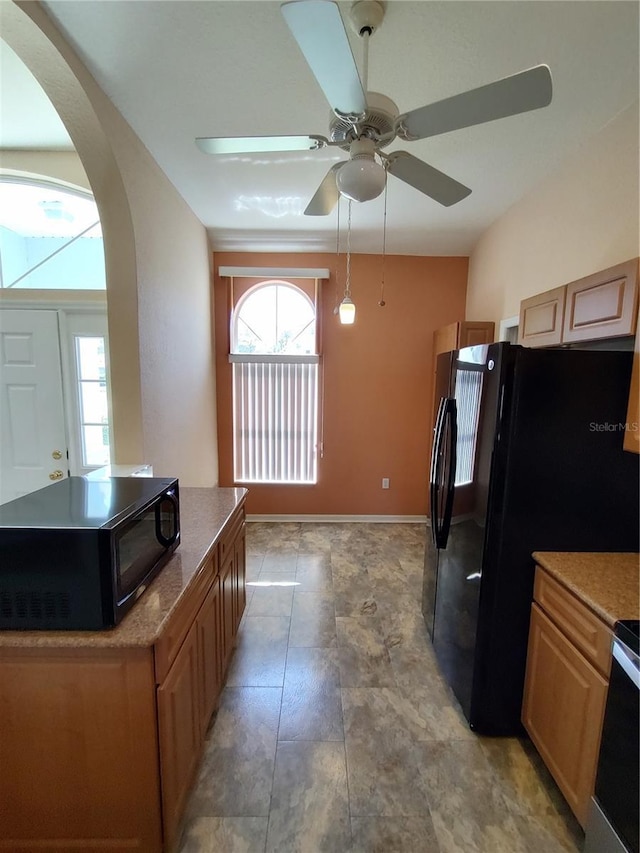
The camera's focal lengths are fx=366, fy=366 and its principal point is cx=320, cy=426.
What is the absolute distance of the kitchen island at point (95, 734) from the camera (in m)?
1.09

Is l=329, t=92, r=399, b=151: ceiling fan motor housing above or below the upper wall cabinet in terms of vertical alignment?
above

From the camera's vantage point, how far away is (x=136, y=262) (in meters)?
2.05

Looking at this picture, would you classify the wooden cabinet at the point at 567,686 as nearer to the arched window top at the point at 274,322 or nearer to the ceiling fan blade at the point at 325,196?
the ceiling fan blade at the point at 325,196

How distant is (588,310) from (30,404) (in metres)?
3.31

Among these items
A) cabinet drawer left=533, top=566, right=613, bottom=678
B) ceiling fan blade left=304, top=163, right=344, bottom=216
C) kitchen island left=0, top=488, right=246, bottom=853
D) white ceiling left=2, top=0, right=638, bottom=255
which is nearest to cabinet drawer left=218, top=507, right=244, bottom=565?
kitchen island left=0, top=488, right=246, bottom=853

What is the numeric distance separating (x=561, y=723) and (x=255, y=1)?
9.73 ft

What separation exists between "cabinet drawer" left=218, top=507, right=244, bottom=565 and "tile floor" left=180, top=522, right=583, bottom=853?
743mm

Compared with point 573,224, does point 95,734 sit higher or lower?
lower

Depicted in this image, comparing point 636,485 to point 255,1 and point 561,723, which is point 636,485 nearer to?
point 561,723

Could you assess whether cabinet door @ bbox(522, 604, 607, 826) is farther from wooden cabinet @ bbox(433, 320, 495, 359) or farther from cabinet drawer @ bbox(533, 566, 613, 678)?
wooden cabinet @ bbox(433, 320, 495, 359)

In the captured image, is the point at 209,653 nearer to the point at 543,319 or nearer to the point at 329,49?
the point at 329,49

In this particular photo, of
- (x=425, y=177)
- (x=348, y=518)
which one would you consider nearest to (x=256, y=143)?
(x=425, y=177)

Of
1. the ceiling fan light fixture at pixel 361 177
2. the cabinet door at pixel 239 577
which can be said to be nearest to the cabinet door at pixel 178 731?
the cabinet door at pixel 239 577

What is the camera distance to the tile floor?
1345 millimetres
